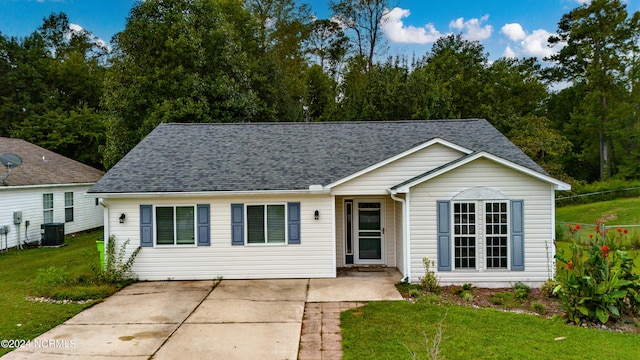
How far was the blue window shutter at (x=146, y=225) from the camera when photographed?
1034cm

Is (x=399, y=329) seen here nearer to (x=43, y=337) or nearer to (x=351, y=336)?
(x=351, y=336)

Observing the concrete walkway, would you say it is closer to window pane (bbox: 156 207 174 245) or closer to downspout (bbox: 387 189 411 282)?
downspout (bbox: 387 189 411 282)

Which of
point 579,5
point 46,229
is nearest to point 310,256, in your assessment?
point 46,229

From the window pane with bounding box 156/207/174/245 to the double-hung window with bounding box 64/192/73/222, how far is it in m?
10.8

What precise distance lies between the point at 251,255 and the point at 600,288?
302 inches

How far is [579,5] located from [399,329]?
3301 cm

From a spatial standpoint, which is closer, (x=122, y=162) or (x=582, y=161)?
(x=122, y=162)

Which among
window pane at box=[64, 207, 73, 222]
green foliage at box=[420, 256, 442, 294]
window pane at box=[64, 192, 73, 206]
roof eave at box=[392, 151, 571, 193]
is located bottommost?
green foliage at box=[420, 256, 442, 294]

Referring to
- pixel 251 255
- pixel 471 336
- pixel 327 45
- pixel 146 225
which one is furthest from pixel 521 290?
pixel 327 45

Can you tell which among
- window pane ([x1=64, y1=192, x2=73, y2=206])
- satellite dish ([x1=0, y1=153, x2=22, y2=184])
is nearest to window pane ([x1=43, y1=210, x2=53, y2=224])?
window pane ([x1=64, y1=192, x2=73, y2=206])

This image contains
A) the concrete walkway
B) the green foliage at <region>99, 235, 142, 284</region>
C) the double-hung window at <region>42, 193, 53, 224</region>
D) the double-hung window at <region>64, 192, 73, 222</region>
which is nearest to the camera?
the concrete walkway

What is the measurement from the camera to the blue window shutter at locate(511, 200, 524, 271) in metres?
9.26

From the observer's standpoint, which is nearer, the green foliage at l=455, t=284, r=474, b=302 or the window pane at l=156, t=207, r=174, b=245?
the green foliage at l=455, t=284, r=474, b=302

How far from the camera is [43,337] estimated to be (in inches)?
256
